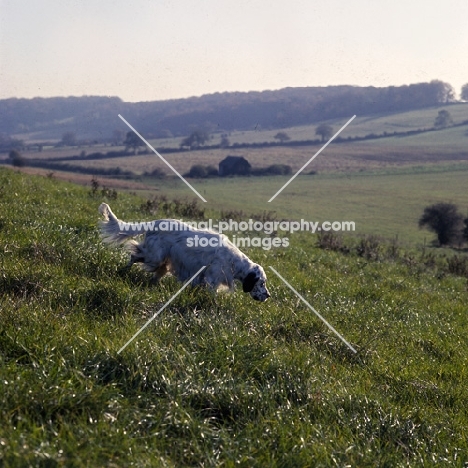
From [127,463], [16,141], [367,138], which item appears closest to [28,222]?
[127,463]

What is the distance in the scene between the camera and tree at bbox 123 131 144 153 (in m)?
54.2

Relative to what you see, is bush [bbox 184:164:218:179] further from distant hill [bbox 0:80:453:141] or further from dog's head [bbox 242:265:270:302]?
dog's head [bbox 242:265:270:302]

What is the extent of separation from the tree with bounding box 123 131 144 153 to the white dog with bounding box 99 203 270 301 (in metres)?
47.0

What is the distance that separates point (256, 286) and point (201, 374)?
296 centimetres

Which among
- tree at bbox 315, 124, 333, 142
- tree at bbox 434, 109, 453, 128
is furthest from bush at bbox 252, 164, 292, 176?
tree at bbox 434, 109, 453, 128

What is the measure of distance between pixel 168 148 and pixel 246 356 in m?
53.8

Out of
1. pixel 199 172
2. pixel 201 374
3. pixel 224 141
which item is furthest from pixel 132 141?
pixel 201 374

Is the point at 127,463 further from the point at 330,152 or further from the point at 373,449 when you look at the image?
the point at 330,152

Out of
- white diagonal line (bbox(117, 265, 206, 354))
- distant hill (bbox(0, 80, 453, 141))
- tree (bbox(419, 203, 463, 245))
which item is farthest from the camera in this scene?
distant hill (bbox(0, 80, 453, 141))

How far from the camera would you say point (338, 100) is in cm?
4819

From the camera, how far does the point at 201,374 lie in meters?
4.30

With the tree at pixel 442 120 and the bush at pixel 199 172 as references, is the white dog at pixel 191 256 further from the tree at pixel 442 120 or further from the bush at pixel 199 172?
the tree at pixel 442 120

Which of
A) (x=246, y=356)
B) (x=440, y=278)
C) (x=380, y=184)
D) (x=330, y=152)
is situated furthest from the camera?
(x=330, y=152)

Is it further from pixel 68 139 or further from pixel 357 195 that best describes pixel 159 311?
pixel 68 139
